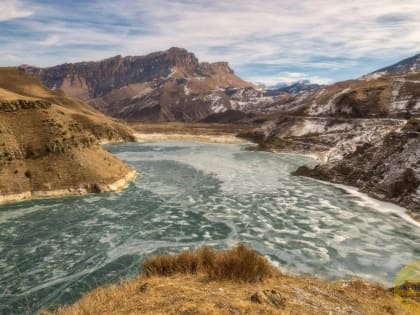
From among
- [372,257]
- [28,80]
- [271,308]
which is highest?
[28,80]

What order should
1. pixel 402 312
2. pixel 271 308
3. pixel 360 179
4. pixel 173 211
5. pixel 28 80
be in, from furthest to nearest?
pixel 28 80, pixel 360 179, pixel 173 211, pixel 402 312, pixel 271 308

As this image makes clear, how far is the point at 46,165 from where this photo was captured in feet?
149

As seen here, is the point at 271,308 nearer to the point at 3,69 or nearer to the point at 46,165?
the point at 46,165

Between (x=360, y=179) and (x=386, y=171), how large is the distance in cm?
445

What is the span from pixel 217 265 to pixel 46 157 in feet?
118

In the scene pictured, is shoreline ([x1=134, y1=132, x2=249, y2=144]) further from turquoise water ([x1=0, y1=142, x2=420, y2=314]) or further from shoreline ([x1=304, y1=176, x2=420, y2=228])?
shoreline ([x1=304, y1=176, x2=420, y2=228])

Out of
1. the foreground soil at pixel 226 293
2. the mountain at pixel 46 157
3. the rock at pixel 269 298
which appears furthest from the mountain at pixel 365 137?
the mountain at pixel 46 157

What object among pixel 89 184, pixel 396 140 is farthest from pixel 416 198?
pixel 89 184

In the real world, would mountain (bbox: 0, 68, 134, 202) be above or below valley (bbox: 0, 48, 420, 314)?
above

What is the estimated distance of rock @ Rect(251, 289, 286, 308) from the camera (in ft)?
45.3

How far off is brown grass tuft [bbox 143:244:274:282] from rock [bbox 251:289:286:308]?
281 cm

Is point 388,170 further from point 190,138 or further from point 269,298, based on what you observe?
point 190,138

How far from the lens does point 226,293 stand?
49.1 ft

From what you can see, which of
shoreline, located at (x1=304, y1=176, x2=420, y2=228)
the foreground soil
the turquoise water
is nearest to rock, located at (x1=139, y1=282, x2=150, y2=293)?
the foreground soil
